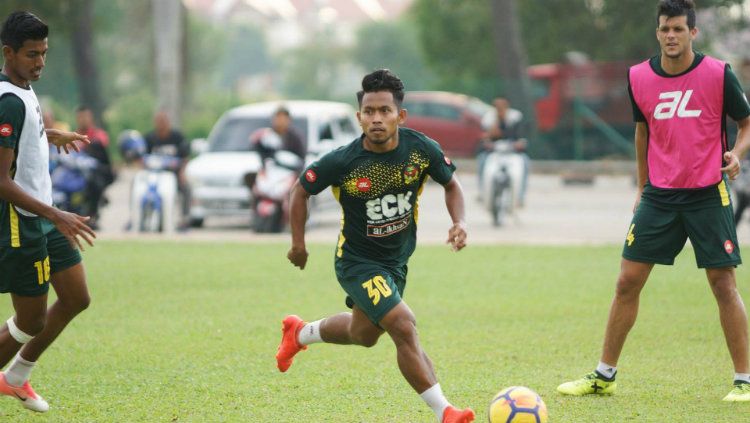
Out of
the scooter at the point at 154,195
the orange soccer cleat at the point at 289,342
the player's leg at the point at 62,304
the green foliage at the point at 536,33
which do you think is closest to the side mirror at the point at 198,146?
the scooter at the point at 154,195

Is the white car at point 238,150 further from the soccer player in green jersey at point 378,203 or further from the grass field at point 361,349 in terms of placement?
the soccer player in green jersey at point 378,203

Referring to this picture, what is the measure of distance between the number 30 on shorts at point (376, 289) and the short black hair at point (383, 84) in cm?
96

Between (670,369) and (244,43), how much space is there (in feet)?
426

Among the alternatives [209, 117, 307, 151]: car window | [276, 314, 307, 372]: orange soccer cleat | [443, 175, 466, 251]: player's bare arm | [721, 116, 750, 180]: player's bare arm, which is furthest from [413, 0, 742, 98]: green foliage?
[443, 175, 466, 251]: player's bare arm

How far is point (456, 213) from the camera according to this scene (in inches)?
265

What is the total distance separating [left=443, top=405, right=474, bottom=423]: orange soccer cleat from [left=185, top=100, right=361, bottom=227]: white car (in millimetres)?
12928

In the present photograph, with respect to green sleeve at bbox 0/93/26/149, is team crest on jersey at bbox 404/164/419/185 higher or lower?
lower

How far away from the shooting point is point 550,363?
8461 mm

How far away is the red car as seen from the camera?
1346 inches

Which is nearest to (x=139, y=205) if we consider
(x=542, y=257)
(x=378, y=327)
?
(x=542, y=257)

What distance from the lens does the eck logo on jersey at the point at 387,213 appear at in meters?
6.57

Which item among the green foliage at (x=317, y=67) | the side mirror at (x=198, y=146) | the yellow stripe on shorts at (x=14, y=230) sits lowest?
the green foliage at (x=317, y=67)

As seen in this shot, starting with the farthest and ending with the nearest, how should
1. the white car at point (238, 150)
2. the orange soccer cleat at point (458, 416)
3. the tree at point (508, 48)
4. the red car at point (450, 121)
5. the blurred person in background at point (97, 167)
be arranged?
the tree at point (508, 48) → the red car at point (450, 121) → the white car at point (238, 150) → the blurred person in background at point (97, 167) → the orange soccer cleat at point (458, 416)

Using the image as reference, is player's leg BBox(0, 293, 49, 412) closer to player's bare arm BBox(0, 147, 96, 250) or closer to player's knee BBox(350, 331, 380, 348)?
player's bare arm BBox(0, 147, 96, 250)
